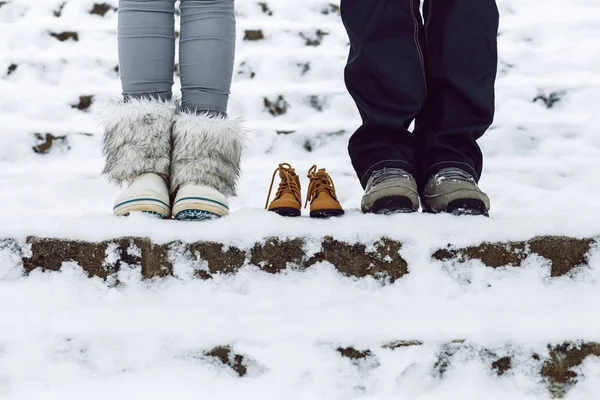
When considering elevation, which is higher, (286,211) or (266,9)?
(266,9)

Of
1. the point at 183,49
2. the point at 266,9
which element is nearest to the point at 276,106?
the point at 266,9

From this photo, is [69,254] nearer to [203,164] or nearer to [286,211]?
[203,164]

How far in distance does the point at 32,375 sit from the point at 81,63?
1816 mm

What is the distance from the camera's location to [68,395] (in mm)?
881

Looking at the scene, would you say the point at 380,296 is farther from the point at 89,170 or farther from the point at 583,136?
the point at 583,136

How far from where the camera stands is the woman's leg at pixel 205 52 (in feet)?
3.84

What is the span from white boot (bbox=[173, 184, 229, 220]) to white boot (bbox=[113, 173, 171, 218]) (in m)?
0.03

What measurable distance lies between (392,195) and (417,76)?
10.9 inches

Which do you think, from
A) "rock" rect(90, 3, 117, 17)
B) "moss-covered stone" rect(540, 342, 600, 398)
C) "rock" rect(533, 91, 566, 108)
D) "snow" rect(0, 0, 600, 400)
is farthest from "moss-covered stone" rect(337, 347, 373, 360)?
"rock" rect(90, 3, 117, 17)

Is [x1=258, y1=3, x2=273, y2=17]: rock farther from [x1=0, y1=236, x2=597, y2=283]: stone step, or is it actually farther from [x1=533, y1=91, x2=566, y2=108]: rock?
[x1=0, y1=236, x2=597, y2=283]: stone step

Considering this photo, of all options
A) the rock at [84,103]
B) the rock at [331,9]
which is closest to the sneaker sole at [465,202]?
the rock at [84,103]

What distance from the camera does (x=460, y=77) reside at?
3.89 ft

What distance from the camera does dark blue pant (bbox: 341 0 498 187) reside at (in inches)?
46.1

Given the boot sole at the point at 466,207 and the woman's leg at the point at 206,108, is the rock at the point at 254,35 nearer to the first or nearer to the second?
the woman's leg at the point at 206,108
